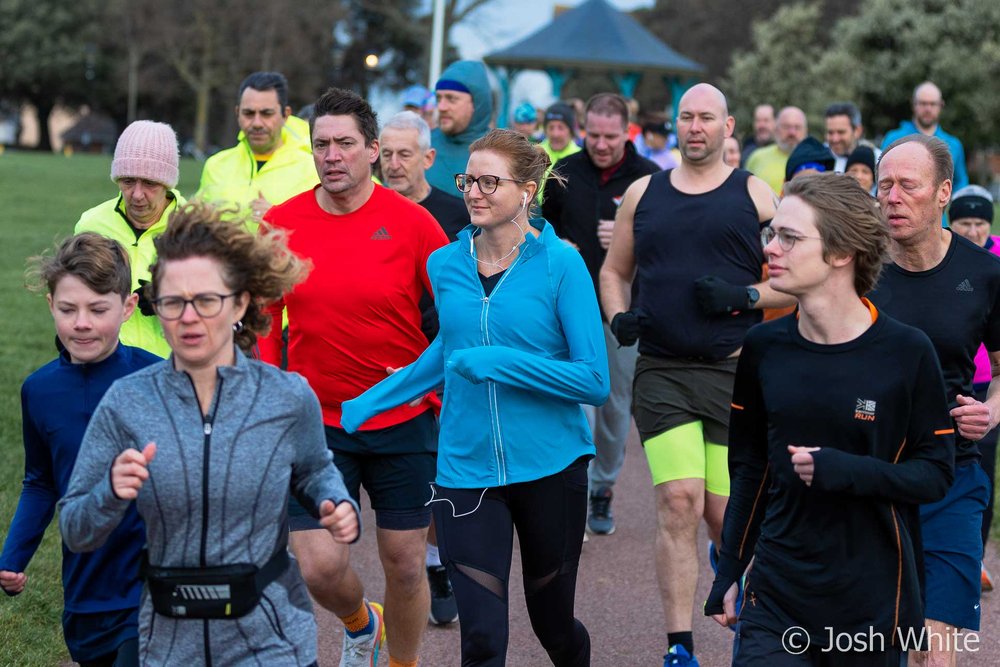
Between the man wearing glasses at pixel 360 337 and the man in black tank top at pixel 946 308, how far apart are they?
1.80 metres

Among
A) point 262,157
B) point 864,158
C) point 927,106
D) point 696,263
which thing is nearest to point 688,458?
point 696,263

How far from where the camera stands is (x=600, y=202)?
317 inches

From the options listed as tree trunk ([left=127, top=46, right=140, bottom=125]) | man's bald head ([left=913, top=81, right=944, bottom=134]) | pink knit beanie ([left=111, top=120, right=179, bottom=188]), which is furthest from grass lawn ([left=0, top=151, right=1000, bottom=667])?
tree trunk ([left=127, top=46, right=140, bottom=125])

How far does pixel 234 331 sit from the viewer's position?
3.54 m

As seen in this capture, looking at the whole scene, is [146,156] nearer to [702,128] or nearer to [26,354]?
[702,128]

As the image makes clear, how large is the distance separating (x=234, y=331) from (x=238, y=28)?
66263 mm

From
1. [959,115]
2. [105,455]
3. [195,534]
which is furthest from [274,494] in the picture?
[959,115]

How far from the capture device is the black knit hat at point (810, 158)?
8633mm

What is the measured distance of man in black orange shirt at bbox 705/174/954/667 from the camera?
3.71 metres

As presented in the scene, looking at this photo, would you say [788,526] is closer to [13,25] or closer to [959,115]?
[959,115]

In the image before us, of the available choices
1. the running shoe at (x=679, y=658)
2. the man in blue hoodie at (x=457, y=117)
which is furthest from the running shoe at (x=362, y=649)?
the man in blue hoodie at (x=457, y=117)

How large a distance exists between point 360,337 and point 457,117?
3.55 m

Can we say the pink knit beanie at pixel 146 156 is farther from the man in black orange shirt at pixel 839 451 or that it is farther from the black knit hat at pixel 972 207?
the black knit hat at pixel 972 207

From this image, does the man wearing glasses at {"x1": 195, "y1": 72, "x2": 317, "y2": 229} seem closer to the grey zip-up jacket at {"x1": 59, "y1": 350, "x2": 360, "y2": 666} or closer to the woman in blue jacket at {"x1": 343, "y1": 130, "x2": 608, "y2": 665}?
the woman in blue jacket at {"x1": 343, "y1": 130, "x2": 608, "y2": 665}
